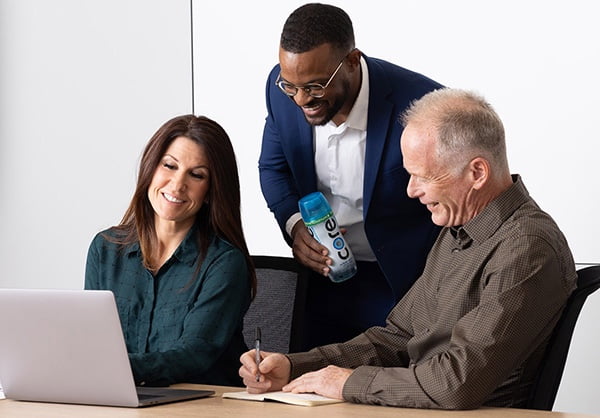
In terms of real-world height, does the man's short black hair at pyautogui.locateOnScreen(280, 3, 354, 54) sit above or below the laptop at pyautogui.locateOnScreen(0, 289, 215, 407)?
above

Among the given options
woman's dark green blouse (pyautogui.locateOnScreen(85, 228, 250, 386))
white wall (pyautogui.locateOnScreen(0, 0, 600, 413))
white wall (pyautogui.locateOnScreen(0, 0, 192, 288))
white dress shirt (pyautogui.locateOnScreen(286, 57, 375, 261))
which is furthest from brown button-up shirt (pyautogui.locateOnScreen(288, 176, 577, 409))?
white wall (pyautogui.locateOnScreen(0, 0, 192, 288))

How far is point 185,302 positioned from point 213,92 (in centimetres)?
209

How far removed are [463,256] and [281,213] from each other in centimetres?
80

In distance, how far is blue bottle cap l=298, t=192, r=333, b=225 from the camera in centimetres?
258

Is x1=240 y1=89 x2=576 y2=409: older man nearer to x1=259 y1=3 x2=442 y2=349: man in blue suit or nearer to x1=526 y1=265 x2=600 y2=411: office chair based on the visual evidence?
x1=526 y1=265 x2=600 y2=411: office chair

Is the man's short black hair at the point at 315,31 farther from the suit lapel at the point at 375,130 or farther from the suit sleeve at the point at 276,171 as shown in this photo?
the suit sleeve at the point at 276,171

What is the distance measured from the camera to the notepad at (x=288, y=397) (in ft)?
6.32

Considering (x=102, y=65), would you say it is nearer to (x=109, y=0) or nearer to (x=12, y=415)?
(x=109, y=0)

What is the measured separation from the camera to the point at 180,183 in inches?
96.0

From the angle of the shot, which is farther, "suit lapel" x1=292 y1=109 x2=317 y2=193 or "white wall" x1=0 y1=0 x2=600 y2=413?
"white wall" x1=0 y1=0 x2=600 y2=413

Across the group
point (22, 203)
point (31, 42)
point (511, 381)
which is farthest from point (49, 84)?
point (511, 381)

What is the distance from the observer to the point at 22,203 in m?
4.73

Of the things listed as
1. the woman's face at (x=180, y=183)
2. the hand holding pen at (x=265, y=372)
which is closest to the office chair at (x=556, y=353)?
the hand holding pen at (x=265, y=372)

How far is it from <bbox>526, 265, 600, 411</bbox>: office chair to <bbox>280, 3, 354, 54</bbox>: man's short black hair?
2.79 feet
